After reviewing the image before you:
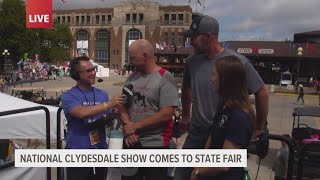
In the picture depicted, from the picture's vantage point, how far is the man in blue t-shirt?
3.85 m

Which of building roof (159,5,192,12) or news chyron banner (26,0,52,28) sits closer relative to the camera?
news chyron banner (26,0,52,28)

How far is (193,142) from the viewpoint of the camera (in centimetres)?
352

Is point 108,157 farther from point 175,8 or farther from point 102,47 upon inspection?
A: point 102,47

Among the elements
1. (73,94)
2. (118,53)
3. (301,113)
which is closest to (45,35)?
(118,53)

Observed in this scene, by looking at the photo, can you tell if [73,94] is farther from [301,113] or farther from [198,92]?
[301,113]

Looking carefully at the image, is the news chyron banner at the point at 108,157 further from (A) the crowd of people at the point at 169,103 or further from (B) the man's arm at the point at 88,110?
(B) the man's arm at the point at 88,110

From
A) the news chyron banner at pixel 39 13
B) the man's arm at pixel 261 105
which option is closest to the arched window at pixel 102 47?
the news chyron banner at pixel 39 13

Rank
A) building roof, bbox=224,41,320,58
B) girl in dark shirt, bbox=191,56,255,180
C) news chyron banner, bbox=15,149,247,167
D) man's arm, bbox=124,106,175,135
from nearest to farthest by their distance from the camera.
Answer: girl in dark shirt, bbox=191,56,255,180, news chyron banner, bbox=15,149,247,167, man's arm, bbox=124,106,175,135, building roof, bbox=224,41,320,58

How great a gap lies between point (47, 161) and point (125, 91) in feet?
3.17

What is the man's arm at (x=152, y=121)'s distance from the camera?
3615mm

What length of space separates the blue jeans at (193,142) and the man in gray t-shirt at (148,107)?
0.82 ft

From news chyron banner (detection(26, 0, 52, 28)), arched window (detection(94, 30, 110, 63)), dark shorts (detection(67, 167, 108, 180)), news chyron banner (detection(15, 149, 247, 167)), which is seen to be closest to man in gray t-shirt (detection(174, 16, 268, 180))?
news chyron banner (detection(15, 149, 247, 167))

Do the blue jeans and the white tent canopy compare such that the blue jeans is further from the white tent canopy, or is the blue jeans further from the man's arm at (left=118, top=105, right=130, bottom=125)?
the white tent canopy

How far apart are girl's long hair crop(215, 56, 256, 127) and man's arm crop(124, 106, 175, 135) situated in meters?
0.87
